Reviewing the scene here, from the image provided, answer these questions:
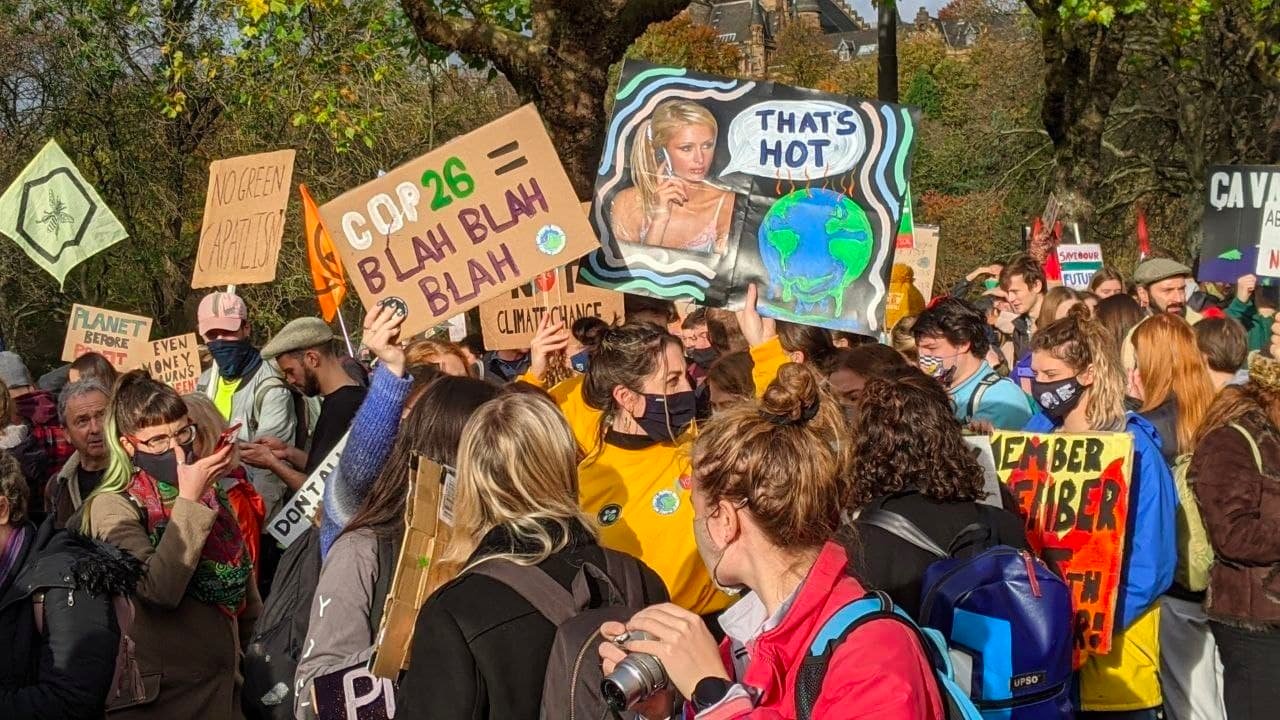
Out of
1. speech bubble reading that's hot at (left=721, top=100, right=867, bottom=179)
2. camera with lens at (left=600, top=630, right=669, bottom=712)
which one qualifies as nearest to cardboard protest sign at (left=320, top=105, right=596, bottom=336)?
speech bubble reading that's hot at (left=721, top=100, right=867, bottom=179)

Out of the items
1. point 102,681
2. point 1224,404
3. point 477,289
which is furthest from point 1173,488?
point 102,681

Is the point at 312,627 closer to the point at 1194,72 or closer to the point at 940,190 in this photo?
the point at 1194,72

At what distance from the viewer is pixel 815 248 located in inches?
218

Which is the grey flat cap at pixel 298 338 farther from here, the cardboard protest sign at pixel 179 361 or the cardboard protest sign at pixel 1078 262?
the cardboard protest sign at pixel 1078 262

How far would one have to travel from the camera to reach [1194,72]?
82.5ft

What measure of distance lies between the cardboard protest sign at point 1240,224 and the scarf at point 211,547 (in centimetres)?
745

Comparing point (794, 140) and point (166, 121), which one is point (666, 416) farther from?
point (166, 121)

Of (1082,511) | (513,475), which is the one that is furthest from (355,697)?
(1082,511)

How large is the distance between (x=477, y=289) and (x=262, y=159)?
2.24 metres

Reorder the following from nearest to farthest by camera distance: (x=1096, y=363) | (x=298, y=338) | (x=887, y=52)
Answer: (x=1096, y=363), (x=298, y=338), (x=887, y=52)

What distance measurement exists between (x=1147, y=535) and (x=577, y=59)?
616cm

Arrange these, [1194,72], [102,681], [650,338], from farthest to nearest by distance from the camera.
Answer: [1194,72] → [650,338] → [102,681]

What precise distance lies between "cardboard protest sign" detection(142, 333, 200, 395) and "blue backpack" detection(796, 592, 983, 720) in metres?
7.09

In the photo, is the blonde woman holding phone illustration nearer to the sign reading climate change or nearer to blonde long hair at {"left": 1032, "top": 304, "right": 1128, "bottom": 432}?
the sign reading climate change
